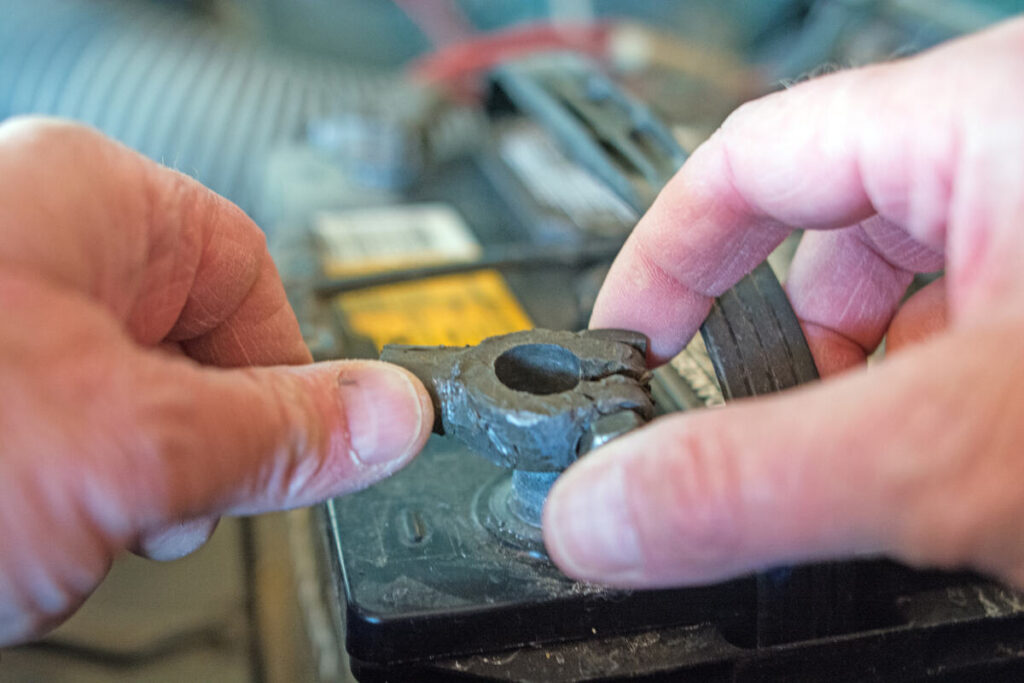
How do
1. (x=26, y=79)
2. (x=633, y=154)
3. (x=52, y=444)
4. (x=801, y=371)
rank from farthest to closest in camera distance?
(x=26, y=79) < (x=633, y=154) < (x=801, y=371) < (x=52, y=444)

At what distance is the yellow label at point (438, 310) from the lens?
767 mm

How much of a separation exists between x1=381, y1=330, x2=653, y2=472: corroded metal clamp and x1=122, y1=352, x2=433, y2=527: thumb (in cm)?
2

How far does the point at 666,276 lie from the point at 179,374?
0.32m

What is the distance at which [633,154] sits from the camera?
0.80 metres

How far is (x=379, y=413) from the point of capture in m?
0.44

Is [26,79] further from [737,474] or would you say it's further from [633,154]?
[737,474]

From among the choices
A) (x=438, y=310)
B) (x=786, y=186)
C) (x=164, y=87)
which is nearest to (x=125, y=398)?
(x=786, y=186)

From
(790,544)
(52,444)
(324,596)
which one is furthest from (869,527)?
(324,596)

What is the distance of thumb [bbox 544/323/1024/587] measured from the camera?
0.31m

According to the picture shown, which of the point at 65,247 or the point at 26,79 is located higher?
the point at 65,247

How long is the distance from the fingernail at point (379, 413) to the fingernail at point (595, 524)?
0.10 meters

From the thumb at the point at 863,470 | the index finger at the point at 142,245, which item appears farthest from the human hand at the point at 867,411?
the index finger at the point at 142,245

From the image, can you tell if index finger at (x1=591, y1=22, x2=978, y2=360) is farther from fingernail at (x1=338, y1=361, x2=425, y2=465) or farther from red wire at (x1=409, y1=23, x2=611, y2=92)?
red wire at (x1=409, y1=23, x2=611, y2=92)

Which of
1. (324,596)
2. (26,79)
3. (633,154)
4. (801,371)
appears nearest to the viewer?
(801,371)
